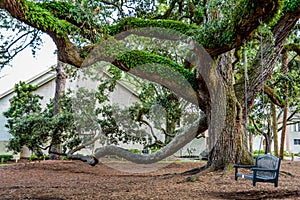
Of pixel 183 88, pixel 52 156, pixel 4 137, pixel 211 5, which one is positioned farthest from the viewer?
pixel 4 137

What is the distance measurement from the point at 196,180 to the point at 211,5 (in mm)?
3691

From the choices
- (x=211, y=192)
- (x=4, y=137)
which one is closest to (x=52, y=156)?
(x=4, y=137)

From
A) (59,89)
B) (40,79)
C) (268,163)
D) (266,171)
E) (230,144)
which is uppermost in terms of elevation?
(40,79)

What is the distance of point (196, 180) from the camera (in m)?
6.33

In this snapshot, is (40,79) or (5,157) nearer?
(5,157)

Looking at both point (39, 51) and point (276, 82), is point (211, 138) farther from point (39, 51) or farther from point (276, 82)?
point (39, 51)

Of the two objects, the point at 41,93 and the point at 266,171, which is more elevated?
the point at 41,93

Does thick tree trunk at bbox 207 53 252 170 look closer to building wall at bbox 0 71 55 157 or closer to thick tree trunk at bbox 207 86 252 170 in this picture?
thick tree trunk at bbox 207 86 252 170

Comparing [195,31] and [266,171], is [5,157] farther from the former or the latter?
[266,171]

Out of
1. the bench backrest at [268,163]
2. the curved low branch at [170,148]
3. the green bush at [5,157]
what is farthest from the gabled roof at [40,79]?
the bench backrest at [268,163]

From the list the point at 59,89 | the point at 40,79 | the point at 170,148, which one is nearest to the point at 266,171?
the point at 170,148

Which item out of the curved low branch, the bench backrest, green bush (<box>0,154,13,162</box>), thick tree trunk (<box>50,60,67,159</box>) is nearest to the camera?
the bench backrest

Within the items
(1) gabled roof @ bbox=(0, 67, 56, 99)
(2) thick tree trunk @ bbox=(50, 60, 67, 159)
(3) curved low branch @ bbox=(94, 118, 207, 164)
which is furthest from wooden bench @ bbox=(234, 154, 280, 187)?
(1) gabled roof @ bbox=(0, 67, 56, 99)

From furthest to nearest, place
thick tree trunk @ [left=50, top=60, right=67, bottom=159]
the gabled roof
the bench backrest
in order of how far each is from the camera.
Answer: the gabled roof → thick tree trunk @ [left=50, top=60, right=67, bottom=159] → the bench backrest
